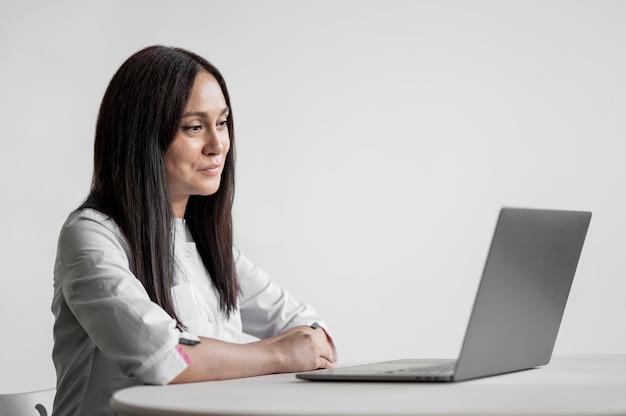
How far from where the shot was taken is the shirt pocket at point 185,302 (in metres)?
1.99

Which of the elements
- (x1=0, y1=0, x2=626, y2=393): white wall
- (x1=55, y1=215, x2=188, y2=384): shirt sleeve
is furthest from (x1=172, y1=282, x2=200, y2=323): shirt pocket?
(x1=0, y1=0, x2=626, y2=393): white wall

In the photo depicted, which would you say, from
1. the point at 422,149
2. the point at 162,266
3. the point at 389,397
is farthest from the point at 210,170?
the point at 422,149

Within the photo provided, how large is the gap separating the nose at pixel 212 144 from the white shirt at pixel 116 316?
21 cm

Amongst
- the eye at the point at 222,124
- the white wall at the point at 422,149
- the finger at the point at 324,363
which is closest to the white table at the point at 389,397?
the finger at the point at 324,363

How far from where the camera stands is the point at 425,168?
154 inches

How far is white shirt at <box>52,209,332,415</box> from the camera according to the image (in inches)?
62.4

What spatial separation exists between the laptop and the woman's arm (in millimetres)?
181

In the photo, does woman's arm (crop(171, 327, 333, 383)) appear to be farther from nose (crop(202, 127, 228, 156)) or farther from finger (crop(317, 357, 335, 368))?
nose (crop(202, 127, 228, 156))

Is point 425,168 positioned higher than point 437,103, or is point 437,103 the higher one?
point 437,103

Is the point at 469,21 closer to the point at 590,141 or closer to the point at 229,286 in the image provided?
the point at 590,141

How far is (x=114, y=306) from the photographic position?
162cm

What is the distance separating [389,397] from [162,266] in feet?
2.82

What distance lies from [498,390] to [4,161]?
8.52 ft

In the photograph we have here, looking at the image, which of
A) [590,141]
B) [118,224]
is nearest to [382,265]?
[590,141]
